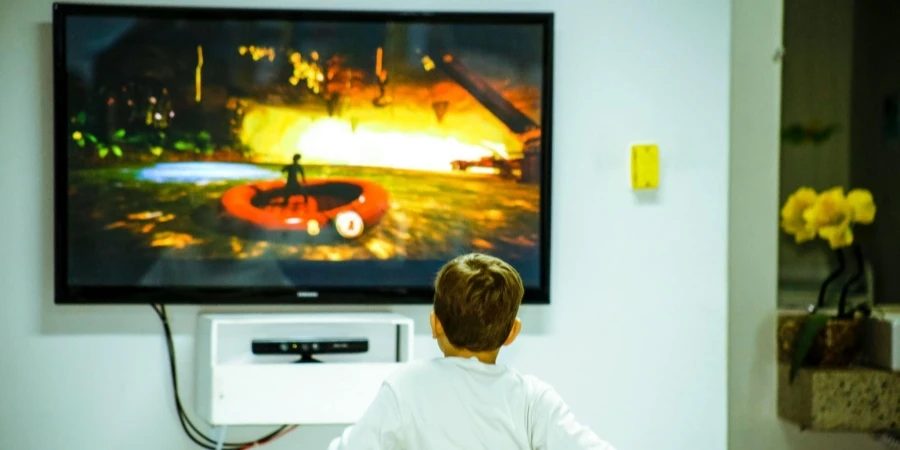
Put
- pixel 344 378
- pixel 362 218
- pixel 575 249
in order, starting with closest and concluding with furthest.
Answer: pixel 344 378 < pixel 362 218 < pixel 575 249

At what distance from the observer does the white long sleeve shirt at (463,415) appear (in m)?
1.60

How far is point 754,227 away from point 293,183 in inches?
55.5

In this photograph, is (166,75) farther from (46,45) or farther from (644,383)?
(644,383)

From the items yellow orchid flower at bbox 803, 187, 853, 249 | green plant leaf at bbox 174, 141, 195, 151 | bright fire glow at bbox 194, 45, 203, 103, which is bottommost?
yellow orchid flower at bbox 803, 187, 853, 249

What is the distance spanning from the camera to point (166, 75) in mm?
2518

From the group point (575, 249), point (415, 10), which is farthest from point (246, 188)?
point (575, 249)

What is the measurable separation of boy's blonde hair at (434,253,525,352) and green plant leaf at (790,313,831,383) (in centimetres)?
134

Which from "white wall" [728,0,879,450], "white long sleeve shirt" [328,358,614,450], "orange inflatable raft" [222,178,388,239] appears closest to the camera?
"white long sleeve shirt" [328,358,614,450]

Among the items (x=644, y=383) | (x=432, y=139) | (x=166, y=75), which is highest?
(x=166, y=75)

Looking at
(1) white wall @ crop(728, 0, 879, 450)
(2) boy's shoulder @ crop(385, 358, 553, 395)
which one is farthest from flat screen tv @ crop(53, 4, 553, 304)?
(2) boy's shoulder @ crop(385, 358, 553, 395)

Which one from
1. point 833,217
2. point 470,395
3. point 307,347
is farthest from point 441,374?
point 833,217

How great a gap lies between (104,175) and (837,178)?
2143mm

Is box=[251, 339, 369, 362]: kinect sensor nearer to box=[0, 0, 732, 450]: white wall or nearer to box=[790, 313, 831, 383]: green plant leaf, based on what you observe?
box=[0, 0, 732, 450]: white wall

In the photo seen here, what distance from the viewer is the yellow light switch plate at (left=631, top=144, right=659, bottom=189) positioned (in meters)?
2.72
